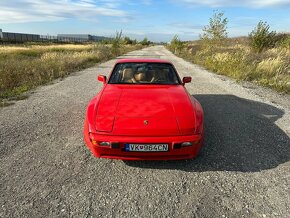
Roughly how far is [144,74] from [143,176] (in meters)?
2.20

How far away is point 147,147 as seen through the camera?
307 centimetres

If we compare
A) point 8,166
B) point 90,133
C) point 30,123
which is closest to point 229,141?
point 90,133

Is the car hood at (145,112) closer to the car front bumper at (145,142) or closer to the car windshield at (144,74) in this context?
the car front bumper at (145,142)

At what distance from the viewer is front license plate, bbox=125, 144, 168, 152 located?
3.06m

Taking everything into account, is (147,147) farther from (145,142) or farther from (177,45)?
(177,45)

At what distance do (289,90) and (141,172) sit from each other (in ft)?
28.0

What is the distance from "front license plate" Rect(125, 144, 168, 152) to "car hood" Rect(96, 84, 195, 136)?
148mm

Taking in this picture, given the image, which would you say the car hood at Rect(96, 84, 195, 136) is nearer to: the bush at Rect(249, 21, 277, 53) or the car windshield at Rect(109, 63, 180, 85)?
the car windshield at Rect(109, 63, 180, 85)

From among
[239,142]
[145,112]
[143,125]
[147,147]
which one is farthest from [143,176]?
[239,142]

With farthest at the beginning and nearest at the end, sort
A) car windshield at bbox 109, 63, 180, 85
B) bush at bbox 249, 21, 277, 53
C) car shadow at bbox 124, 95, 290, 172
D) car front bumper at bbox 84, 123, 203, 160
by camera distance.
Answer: bush at bbox 249, 21, 277, 53 < car windshield at bbox 109, 63, 180, 85 < car shadow at bbox 124, 95, 290, 172 < car front bumper at bbox 84, 123, 203, 160

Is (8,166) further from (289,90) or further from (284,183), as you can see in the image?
(289,90)

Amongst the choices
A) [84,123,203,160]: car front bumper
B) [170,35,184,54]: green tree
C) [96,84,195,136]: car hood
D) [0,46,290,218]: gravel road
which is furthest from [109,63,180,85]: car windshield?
[170,35,184,54]: green tree

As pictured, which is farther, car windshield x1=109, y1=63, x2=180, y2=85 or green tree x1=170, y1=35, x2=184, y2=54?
green tree x1=170, y1=35, x2=184, y2=54

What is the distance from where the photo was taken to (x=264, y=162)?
3699 millimetres
